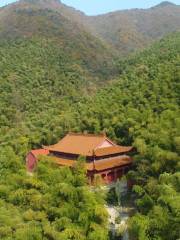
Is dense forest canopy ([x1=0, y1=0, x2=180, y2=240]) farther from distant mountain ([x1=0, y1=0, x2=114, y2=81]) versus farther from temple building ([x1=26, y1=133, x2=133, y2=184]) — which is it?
temple building ([x1=26, y1=133, x2=133, y2=184])

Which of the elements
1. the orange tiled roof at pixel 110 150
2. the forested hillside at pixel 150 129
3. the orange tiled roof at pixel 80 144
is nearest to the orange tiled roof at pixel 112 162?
the orange tiled roof at pixel 110 150

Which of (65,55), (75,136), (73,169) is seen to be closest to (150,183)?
(73,169)

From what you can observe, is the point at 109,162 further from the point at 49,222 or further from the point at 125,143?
the point at 49,222

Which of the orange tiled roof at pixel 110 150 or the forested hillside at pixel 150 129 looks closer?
the forested hillside at pixel 150 129

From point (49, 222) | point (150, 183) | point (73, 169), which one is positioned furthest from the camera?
point (73, 169)

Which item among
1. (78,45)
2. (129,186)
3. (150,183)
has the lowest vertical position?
(129,186)

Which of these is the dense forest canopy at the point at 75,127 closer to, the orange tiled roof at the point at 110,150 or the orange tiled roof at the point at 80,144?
the orange tiled roof at the point at 110,150

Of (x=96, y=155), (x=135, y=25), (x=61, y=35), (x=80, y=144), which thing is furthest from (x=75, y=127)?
(x=135, y=25)
